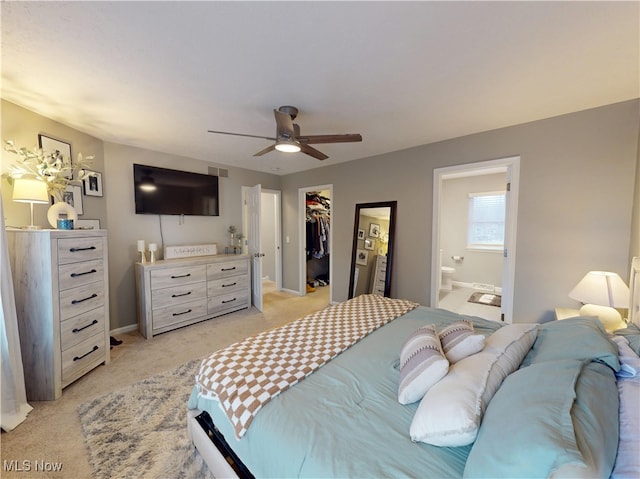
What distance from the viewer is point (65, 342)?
2064mm

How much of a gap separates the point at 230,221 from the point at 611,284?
4.49 m

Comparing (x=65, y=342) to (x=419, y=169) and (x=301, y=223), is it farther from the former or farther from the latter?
(x=419, y=169)

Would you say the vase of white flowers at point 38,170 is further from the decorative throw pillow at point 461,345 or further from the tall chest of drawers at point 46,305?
the decorative throw pillow at point 461,345

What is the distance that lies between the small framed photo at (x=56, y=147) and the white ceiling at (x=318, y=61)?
23 cm

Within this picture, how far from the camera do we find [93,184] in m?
2.92

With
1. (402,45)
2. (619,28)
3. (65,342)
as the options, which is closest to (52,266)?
(65,342)

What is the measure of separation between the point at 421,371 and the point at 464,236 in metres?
5.15

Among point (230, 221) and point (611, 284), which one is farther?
point (230, 221)

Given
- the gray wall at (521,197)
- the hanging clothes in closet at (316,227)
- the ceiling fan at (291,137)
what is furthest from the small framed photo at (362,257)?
the ceiling fan at (291,137)

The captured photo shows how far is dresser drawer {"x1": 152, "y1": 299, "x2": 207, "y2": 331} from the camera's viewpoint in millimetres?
3106

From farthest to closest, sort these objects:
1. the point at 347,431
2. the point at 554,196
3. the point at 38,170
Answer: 1. the point at 554,196
2. the point at 38,170
3. the point at 347,431

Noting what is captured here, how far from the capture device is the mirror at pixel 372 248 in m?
3.62

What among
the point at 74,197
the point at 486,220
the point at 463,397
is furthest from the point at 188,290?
the point at 486,220

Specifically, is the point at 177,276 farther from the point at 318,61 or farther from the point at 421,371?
the point at 421,371
